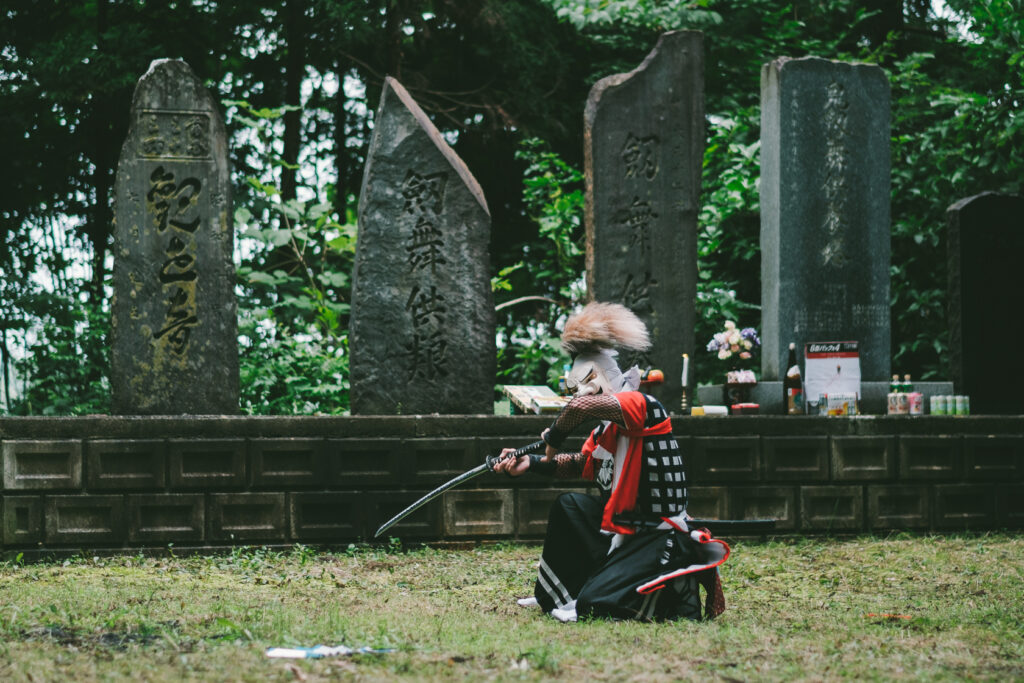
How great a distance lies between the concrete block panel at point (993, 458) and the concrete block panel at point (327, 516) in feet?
16.2

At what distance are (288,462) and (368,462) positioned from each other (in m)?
0.59

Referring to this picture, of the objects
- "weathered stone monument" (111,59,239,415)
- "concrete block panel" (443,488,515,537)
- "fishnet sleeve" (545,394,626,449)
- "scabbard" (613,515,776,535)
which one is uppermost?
"weathered stone monument" (111,59,239,415)

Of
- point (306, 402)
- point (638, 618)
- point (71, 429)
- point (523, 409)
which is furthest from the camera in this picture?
point (306, 402)

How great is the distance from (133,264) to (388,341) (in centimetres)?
203

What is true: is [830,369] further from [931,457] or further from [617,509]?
[617,509]

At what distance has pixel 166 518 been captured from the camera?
7.41 meters

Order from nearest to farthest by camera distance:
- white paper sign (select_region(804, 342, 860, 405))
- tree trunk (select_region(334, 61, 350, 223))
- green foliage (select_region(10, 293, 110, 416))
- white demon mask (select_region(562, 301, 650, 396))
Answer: white demon mask (select_region(562, 301, 650, 396)), white paper sign (select_region(804, 342, 860, 405)), green foliage (select_region(10, 293, 110, 416)), tree trunk (select_region(334, 61, 350, 223))

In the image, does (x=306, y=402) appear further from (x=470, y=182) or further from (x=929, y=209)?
(x=929, y=209)

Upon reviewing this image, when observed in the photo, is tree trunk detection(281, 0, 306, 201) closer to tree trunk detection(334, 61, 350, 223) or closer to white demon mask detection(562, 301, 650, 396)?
tree trunk detection(334, 61, 350, 223)

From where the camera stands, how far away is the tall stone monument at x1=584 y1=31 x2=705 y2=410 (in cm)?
886

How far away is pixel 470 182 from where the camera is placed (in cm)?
827

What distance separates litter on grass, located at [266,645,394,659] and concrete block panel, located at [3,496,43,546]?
12.7ft

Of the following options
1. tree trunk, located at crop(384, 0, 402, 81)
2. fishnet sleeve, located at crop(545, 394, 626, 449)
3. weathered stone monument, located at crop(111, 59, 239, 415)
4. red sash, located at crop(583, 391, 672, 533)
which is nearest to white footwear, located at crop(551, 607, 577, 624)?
red sash, located at crop(583, 391, 672, 533)

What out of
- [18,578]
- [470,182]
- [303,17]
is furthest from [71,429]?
[303,17]
